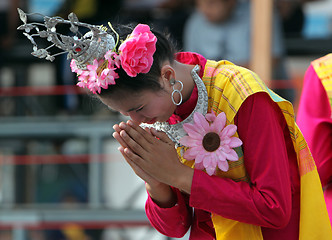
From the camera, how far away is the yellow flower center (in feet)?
4.49

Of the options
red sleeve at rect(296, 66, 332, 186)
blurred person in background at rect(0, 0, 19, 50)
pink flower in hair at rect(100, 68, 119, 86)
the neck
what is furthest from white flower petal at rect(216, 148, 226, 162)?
blurred person in background at rect(0, 0, 19, 50)

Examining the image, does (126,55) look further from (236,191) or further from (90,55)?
(236,191)

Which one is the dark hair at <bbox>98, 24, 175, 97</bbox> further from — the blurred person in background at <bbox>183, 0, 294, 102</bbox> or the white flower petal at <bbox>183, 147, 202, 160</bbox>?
the blurred person in background at <bbox>183, 0, 294, 102</bbox>

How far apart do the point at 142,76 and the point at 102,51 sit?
4.1 inches

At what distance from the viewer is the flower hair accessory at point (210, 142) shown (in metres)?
1.33

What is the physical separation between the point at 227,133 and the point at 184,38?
8.17 ft

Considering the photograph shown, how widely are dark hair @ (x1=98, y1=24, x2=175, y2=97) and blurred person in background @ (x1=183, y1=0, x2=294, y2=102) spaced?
2.15m

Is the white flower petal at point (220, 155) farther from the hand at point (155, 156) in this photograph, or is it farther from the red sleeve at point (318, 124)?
the red sleeve at point (318, 124)

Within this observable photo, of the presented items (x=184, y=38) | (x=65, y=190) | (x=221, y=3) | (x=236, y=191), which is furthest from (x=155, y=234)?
(x=236, y=191)

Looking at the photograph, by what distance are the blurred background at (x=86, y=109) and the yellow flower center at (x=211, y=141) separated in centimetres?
205

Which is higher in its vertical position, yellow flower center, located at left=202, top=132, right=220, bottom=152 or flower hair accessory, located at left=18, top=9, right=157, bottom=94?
flower hair accessory, located at left=18, top=9, right=157, bottom=94

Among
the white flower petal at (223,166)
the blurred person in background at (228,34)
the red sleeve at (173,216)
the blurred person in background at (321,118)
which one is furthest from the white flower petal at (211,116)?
the blurred person in background at (228,34)

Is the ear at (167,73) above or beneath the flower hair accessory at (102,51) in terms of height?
beneath

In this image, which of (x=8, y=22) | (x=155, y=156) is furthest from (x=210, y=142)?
(x=8, y=22)
